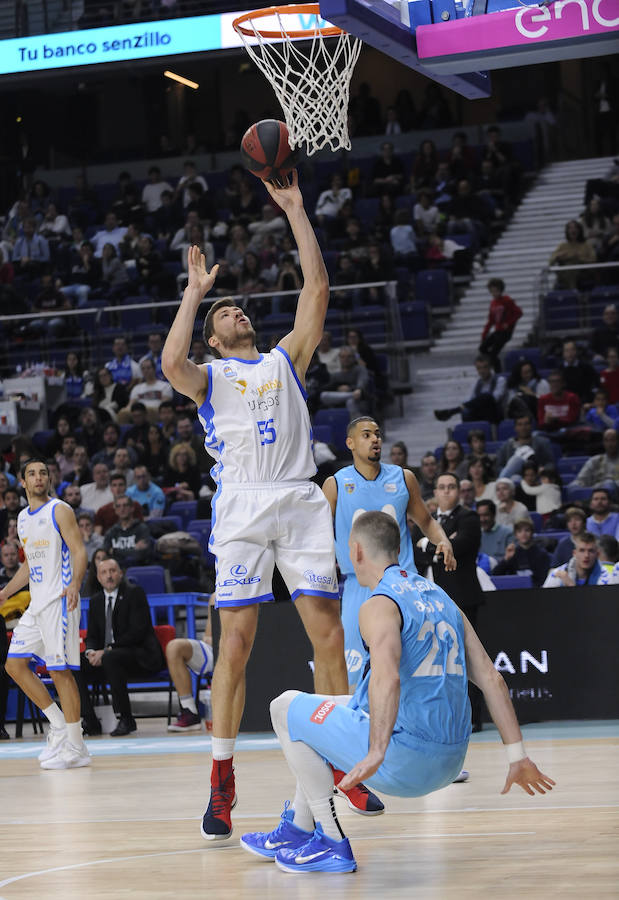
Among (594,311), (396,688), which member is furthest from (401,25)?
(594,311)

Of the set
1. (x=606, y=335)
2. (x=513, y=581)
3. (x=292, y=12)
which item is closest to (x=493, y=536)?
(x=513, y=581)

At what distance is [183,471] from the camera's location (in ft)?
53.5

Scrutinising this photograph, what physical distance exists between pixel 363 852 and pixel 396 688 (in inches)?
46.3

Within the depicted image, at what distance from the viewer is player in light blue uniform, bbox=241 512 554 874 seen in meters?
4.28

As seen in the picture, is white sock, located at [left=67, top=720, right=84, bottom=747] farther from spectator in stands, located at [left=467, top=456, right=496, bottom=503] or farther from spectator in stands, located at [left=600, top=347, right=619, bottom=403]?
spectator in stands, located at [left=600, top=347, right=619, bottom=403]

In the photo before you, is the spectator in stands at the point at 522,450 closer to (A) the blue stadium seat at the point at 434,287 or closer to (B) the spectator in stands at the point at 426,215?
(A) the blue stadium seat at the point at 434,287

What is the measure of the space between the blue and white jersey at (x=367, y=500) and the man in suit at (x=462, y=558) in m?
1.86

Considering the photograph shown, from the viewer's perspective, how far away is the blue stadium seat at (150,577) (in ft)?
45.4

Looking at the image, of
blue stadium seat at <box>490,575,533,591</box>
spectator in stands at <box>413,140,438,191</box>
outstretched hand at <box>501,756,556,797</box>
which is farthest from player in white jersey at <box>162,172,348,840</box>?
spectator in stands at <box>413,140,438,191</box>

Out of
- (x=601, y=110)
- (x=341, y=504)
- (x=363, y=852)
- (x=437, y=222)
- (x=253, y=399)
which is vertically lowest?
(x=363, y=852)

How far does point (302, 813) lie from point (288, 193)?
2.65 m

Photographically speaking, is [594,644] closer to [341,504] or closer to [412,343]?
[341,504]

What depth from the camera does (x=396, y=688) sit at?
13.7ft

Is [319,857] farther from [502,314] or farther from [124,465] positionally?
[502,314]
